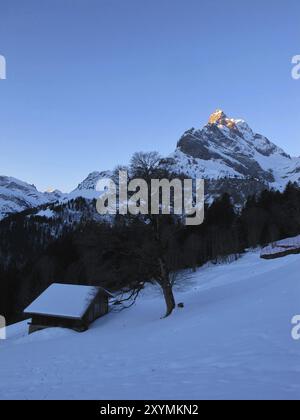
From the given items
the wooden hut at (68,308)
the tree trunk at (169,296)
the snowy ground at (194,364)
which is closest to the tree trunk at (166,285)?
the tree trunk at (169,296)

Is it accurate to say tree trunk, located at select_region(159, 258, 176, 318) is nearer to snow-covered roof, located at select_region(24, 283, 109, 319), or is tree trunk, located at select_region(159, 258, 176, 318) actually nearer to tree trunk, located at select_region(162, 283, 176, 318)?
tree trunk, located at select_region(162, 283, 176, 318)

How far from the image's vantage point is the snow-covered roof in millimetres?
39594

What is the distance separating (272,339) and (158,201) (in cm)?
1359

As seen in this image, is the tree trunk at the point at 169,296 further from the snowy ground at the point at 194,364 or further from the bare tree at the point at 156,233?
the snowy ground at the point at 194,364

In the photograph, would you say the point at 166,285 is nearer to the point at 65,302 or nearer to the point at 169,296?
the point at 169,296

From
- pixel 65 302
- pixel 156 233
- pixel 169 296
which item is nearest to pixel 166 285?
pixel 169 296

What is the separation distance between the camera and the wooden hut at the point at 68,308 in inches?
1545

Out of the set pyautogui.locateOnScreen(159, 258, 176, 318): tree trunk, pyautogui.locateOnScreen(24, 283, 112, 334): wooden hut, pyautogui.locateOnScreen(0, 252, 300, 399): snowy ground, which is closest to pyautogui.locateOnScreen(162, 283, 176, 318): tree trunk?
pyautogui.locateOnScreen(159, 258, 176, 318): tree trunk

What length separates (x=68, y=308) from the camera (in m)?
40.4

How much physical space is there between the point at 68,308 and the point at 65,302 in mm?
1597

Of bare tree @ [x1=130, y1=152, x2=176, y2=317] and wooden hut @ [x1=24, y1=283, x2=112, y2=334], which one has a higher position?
bare tree @ [x1=130, y1=152, x2=176, y2=317]
